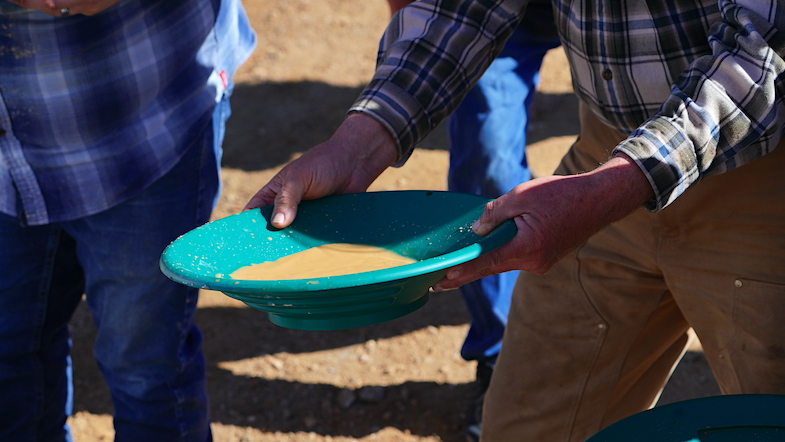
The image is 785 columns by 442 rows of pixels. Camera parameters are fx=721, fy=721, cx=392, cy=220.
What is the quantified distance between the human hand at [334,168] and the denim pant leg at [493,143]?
0.94 metres

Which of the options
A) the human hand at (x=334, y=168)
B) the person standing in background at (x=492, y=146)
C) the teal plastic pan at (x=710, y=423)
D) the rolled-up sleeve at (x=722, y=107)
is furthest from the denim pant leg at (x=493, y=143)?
the teal plastic pan at (x=710, y=423)

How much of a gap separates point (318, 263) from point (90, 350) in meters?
2.14

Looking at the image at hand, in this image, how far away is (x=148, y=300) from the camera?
6.07 feet

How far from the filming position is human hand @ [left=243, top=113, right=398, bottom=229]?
4.79 ft

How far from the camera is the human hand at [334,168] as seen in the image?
1.46m

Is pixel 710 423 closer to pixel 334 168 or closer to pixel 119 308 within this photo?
pixel 334 168

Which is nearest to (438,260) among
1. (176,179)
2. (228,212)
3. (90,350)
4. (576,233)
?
(576,233)

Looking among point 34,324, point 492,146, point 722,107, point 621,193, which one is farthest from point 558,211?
point 34,324

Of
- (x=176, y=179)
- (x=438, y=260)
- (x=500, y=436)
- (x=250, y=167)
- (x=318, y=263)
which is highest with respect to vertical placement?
(x=438, y=260)

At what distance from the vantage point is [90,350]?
3064 mm

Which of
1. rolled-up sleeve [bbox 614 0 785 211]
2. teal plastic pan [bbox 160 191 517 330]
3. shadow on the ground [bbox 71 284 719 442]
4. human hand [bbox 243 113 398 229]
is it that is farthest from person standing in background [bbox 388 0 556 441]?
rolled-up sleeve [bbox 614 0 785 211]

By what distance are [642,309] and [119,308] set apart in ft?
4.21

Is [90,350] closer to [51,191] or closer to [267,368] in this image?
[267,368]

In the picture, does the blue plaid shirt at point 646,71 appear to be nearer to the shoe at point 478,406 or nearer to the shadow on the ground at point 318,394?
the shoe at point 478,406
